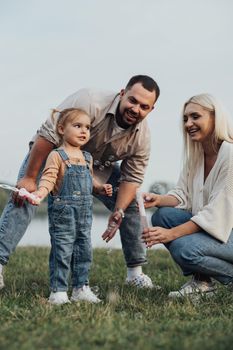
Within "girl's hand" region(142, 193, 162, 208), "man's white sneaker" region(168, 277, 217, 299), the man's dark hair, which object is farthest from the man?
"man's white sneaker" region(168, 277, 217, 299)

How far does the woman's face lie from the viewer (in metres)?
5.58

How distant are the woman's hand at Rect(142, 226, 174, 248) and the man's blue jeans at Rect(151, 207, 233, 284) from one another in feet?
0.24

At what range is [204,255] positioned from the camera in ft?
17.8

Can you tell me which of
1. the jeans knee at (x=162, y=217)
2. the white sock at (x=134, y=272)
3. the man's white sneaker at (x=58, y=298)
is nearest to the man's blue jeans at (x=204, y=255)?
the jeans knee at (x=162, y=217)

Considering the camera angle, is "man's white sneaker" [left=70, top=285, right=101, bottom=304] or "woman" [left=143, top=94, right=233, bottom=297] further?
"woman" [left=143, top=94, right=233, bottom=297]

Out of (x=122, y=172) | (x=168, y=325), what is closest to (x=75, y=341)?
(x=168, y=325)

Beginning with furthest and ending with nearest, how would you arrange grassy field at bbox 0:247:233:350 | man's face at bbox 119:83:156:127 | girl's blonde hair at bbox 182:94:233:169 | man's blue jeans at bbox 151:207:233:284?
1. man's face at bbox 119:83:156:127
2. girl's blonde hair at bbox 182:94:233:169
3. man's blue jeans at bbox 151:207:233:284
4. grassy field at bbox 0:247:233:350

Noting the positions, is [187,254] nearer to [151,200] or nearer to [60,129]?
[151,200]

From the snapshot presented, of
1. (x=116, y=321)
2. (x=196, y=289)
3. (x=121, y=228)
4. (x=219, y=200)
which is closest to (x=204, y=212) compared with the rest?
(x=219, y=200)

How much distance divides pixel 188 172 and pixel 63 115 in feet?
4.48

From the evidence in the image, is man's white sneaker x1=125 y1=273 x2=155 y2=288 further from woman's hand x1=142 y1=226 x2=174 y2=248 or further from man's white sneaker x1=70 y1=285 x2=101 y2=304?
man's white sneaker x1=70 y1=285 x2=101 y2=304

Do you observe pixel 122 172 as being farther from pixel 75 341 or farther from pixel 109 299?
pixel 75 341

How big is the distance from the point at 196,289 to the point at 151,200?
0.96m

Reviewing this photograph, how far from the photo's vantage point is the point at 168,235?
5484mm
